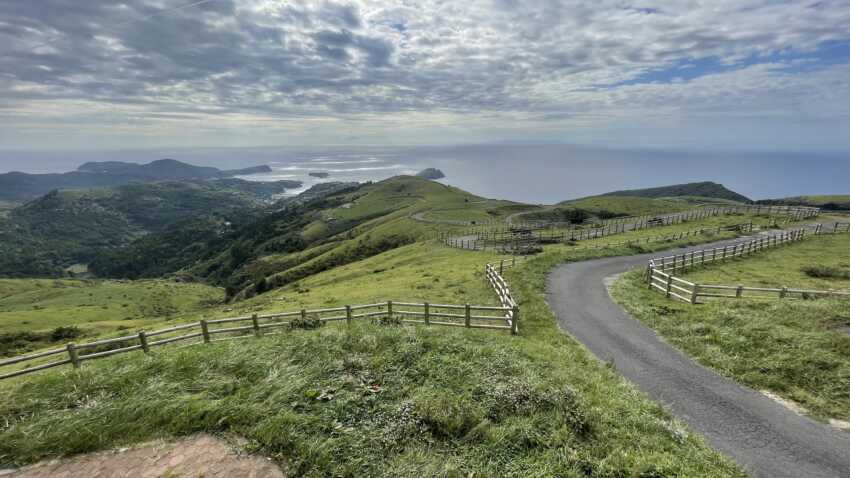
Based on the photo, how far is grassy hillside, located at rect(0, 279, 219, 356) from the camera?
A: 45.2 metres

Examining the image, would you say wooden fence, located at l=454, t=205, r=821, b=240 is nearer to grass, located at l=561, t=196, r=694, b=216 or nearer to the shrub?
grass, located at l=561, t=196, r=694, b=216

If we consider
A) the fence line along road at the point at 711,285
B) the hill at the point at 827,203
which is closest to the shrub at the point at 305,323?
the fence line along road at the point at 711,285

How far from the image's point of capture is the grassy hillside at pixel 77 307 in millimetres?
45250

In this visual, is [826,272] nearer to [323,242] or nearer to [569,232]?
[569,232]

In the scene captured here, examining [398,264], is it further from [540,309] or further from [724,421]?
[724,421]

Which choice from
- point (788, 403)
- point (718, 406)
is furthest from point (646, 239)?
point (718, 406)

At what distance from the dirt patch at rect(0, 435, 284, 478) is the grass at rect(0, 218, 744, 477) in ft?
0.95

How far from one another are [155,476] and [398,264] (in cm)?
4108

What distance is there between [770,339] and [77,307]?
10827cm

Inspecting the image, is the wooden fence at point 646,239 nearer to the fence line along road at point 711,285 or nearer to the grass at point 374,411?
the fence line along road at point 711,285

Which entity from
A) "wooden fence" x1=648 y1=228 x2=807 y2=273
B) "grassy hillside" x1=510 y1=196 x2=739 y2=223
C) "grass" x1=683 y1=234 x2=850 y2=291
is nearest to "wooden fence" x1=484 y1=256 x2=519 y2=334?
"wooden fence" x1=648 y1=228 x2=807 y2=273

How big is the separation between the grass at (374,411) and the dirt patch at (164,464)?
0.29 m

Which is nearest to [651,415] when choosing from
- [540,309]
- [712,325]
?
[712,325]

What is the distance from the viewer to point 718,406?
10.6 m
